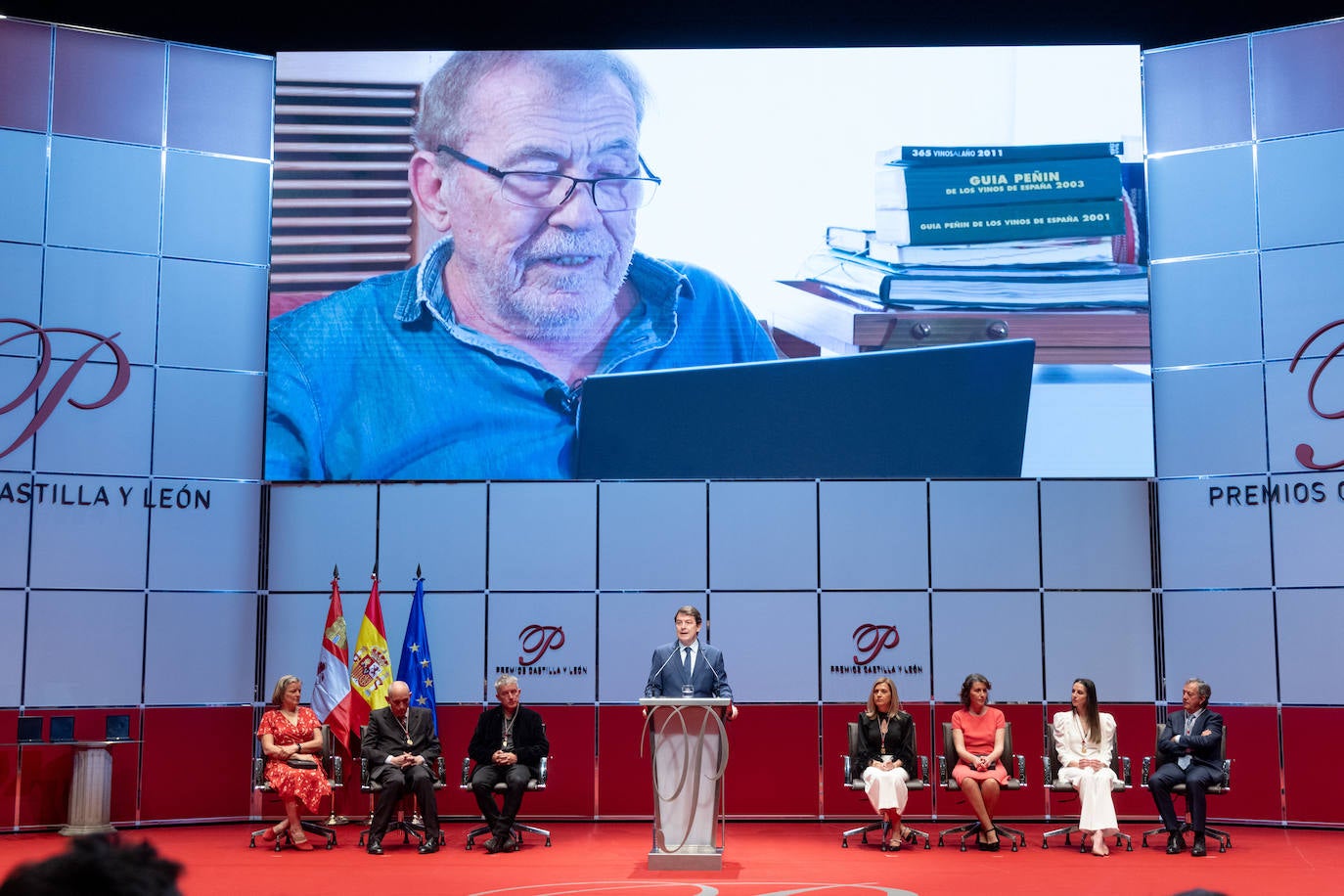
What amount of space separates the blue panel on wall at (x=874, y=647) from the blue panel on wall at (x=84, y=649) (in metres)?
4.75

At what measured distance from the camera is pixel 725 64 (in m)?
9.66

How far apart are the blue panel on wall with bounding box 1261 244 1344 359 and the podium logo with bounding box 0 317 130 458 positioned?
799 centimetres

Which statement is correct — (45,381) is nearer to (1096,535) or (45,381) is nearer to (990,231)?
(990,231)

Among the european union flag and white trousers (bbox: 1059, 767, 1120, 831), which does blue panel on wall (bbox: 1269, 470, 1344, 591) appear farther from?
the european union flag

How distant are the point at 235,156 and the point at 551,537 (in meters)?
3.60

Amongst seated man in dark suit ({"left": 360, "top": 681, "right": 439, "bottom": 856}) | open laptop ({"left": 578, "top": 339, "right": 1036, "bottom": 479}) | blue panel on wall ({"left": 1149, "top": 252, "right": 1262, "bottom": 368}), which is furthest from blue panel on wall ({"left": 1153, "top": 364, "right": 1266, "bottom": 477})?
seated man in dark suit ({"left": 360, "top": 681, "right": 439, "bottom": 856})

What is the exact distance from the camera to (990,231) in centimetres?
953

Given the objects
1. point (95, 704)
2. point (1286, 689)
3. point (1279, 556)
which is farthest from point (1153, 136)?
point (95, 704)

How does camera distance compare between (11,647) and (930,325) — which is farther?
(930,325)

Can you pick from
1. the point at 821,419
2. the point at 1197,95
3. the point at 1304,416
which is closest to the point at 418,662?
the point at 821,419

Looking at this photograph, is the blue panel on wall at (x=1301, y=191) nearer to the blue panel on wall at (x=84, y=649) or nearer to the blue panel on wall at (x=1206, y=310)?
the blue panel on wall at (x=1206, y=310)

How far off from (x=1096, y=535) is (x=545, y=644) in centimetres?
400

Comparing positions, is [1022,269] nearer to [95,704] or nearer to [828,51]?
[828,51]

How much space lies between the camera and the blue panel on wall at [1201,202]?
9188 mm
